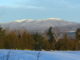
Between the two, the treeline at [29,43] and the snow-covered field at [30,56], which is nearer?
the snow-covered field at [30,56]

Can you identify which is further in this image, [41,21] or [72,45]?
[41,21]

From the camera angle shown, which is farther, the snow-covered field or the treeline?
the treeline

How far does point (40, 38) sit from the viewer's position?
12836mm

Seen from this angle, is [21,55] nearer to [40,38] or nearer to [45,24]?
[40,38]

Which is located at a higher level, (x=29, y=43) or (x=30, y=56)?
(x=30, y=56)

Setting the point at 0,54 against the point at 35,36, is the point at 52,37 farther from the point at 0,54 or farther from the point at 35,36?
the point at 0,54

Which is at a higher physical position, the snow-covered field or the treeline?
the snow-covered field

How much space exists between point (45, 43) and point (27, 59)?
10.3 meters

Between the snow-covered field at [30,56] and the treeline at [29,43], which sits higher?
the snow-covered field at [30,56]

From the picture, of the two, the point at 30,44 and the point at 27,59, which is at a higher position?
the point at 27,59

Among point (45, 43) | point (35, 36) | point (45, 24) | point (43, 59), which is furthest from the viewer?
point (45, 24)

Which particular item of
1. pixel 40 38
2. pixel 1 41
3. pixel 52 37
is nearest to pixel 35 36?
pixel 40 38

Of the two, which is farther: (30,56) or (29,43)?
(29,43)

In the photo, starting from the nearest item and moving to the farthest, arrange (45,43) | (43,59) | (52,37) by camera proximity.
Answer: (43,59), (45,43), (52,37)
